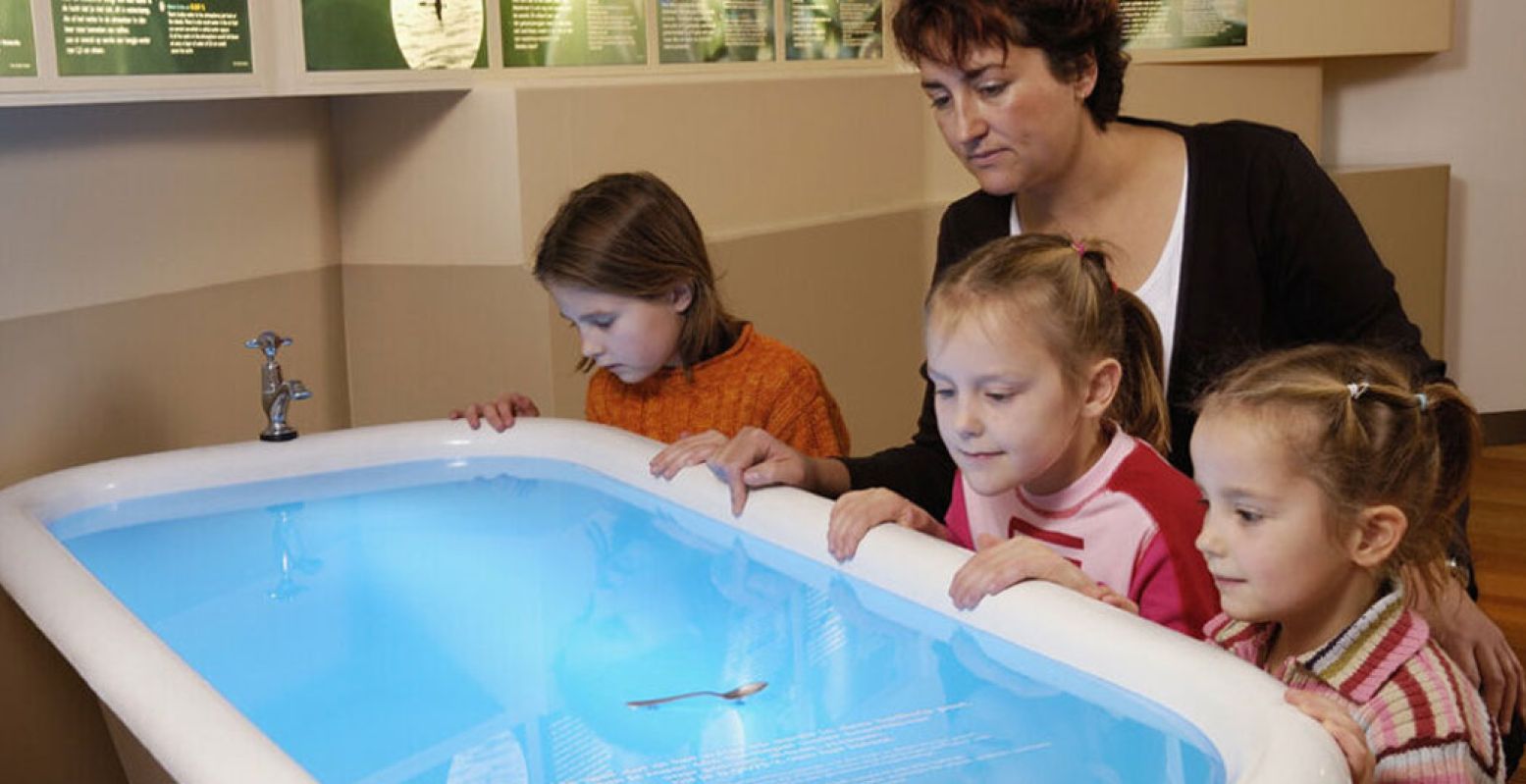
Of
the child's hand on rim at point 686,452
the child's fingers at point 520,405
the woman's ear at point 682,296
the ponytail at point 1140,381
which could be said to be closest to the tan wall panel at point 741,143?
the child's fingers at point 520,405

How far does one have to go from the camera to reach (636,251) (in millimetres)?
2412

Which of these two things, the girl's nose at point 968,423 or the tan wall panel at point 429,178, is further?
the tan wall panel at point 429,178

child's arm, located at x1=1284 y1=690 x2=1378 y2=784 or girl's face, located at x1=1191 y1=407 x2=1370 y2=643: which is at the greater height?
girl's face, located at x1=1191 y1=407 x2=1370 y2=643

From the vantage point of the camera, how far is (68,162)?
2.89 meters

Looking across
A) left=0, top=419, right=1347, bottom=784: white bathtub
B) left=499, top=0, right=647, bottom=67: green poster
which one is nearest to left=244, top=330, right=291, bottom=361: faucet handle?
left=0, top=419, right=1347, bottom=784: white bathtub

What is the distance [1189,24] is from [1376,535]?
11.5 ft

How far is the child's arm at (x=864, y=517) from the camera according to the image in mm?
1946

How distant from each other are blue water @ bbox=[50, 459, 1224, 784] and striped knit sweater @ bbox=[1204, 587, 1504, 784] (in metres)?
0.14

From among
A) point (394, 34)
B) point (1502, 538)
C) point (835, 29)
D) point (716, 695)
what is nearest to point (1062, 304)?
point (716, 695)

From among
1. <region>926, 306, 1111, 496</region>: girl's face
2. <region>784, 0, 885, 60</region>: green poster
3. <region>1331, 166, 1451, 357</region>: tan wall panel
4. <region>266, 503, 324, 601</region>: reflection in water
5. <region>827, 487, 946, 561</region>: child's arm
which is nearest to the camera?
<region>926, 306, 1111, 496</region>: girl's face

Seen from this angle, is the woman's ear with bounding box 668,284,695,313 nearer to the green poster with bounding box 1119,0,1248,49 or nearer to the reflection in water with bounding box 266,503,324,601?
the reflection in water with bounding box 266,503,324,601

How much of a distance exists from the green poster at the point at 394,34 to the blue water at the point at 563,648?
87cm

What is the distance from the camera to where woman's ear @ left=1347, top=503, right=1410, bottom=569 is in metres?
1.51

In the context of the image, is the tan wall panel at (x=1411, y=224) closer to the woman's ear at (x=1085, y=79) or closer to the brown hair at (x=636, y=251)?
the brown hair at (x=636, y=251)
